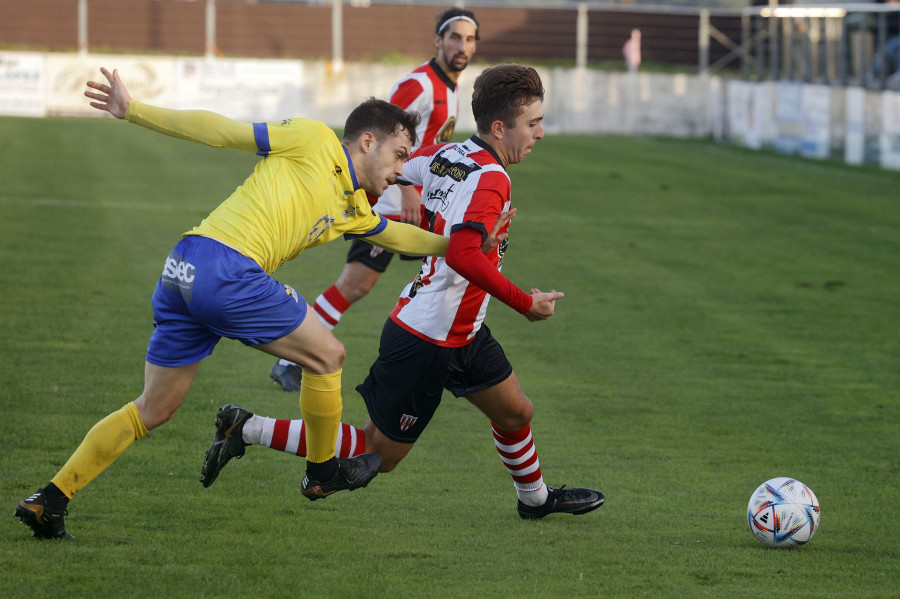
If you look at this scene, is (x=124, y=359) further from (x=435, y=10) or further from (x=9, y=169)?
(x=435, y=10)

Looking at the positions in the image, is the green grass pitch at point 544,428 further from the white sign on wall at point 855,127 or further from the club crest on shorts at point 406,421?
the white sign on wall at point 855,127

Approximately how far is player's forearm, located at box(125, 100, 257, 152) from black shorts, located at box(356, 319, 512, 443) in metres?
1.08

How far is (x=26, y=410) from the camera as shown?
6426 mm

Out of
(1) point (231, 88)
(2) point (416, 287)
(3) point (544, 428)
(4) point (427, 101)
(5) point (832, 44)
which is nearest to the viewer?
(2) point (416, 287)

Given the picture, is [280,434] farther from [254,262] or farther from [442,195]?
[442,195]

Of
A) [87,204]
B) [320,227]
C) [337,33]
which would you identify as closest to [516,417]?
[320,227]

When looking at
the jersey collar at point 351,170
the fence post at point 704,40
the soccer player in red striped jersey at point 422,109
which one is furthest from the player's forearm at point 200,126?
the fence post at point 704,40

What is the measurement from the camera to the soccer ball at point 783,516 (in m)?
4.86

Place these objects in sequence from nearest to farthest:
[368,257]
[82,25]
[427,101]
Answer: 1. [368,257]
2. [427,101]
3. [82,25]

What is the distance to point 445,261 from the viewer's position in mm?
4805

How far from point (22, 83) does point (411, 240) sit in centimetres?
3106

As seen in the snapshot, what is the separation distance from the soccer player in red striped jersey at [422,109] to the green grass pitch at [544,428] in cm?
53

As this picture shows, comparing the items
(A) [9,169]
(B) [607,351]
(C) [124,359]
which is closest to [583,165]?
(A) [9,169]

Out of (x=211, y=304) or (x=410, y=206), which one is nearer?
(x=211, y=304)
